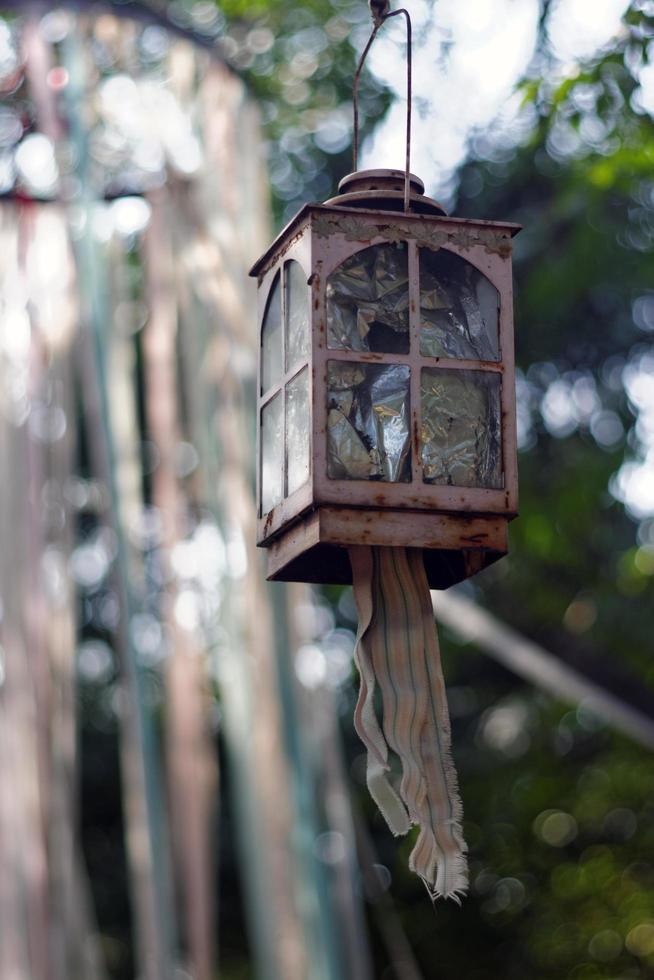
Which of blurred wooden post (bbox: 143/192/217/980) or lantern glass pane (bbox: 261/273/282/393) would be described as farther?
blurred wooden post (bbox: 143/192/217/980)

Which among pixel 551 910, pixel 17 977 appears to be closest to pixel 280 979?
pixel 17 977

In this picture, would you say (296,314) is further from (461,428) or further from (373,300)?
(461,428)

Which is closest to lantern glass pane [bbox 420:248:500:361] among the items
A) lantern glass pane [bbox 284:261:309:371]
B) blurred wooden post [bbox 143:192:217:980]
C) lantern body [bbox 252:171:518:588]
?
lantern body [bbox 252:171:518:588]

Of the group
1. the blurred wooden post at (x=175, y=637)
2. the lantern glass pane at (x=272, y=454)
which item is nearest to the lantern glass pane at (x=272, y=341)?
the lantern glass pane at (x=272, y=454)

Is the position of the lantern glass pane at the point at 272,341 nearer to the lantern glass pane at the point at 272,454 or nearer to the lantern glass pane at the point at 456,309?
the lantern glass pane at the point at 272,454

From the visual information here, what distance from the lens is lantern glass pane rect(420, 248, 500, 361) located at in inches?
62.8

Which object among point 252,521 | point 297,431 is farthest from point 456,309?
point 252,521

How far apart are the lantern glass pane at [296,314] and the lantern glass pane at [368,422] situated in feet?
0.18

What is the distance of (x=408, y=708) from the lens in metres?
1.53

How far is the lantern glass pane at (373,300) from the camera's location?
5.13 ft

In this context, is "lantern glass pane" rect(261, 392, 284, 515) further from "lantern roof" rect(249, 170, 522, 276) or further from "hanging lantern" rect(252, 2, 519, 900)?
"lantern roof" rect(249, 170, 522, 276)

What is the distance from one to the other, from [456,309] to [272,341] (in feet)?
0.73

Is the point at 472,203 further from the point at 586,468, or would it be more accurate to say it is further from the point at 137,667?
the point at 137,667

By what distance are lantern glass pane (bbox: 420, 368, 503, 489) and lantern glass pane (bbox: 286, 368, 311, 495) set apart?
4.2 inches
